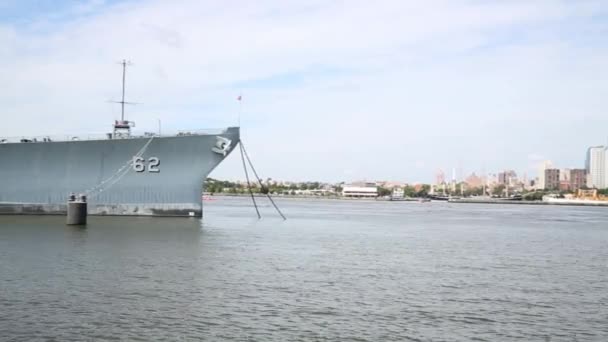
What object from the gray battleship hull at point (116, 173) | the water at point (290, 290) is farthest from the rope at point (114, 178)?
the water at point (290, 290)

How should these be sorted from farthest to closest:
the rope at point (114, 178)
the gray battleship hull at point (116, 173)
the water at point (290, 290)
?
the rope at point (114, 178) → the gray battleship hull at point (116, 173) → the water at point (290, 290)

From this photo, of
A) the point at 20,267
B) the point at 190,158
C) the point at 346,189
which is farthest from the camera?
the point at 346,189

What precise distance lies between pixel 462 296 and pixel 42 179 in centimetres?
2919

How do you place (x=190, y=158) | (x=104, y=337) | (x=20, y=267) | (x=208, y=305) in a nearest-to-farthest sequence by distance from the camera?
(x=104, y=337)
(x=208, y=305)
(x=20, y=267)
(x=190, y=158)

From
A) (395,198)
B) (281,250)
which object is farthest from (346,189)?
(281,250)

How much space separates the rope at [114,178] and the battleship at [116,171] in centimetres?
5

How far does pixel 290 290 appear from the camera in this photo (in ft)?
51.0

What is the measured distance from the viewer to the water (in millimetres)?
11750

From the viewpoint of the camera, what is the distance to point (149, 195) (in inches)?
1447

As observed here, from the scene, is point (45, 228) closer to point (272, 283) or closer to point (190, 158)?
point (190, 158)

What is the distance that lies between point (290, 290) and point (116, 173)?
77.0 feet

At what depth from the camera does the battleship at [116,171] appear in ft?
118

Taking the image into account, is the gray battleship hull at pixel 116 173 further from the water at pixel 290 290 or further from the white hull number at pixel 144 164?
the water at pixel 290 290

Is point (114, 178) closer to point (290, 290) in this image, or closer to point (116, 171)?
point (116, 171)
